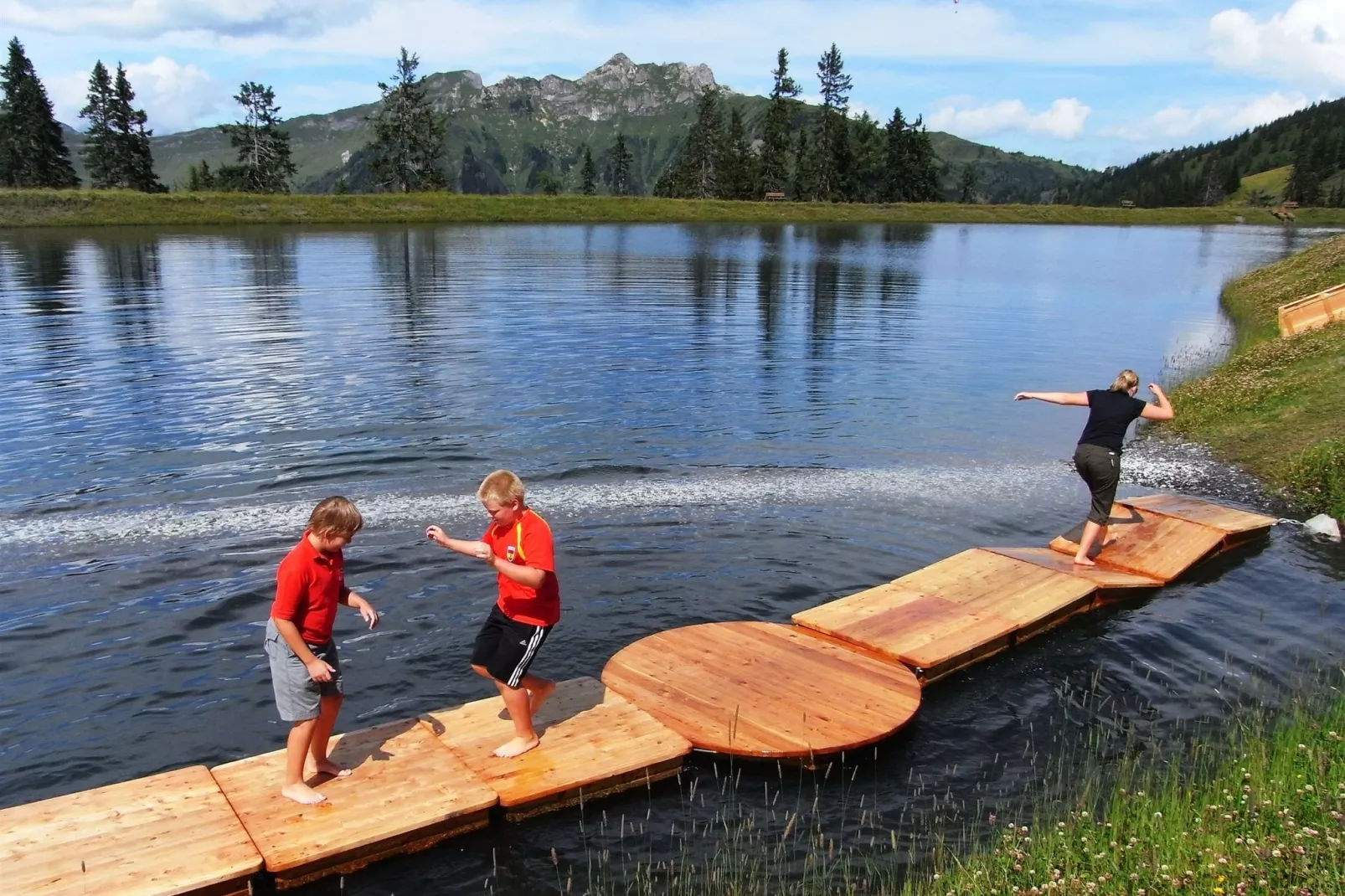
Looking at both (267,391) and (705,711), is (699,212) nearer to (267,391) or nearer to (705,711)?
(267,391)

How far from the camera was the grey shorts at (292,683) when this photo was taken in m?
7.79

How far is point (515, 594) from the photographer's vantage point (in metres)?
8.53

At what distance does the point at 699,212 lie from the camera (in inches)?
4764

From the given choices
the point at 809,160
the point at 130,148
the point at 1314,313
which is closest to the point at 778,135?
the point at 809,160

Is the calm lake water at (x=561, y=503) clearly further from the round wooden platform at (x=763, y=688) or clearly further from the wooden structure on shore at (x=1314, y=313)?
the wooden structure on shore at (x=1314, y=313)

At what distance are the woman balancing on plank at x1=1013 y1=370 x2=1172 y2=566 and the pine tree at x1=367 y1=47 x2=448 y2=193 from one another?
5095 inches

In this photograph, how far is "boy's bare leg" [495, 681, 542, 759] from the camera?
344 inches

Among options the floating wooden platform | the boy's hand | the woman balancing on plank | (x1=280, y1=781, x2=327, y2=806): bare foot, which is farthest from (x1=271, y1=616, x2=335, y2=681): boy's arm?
the woman balancing on plank

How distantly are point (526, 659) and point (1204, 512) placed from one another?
12.7 metres

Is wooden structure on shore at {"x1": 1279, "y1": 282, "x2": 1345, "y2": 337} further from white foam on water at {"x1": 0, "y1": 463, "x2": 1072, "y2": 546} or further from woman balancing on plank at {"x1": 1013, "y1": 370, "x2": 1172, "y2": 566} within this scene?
woman balancing on plank at {"x1": 1013, "y1": 370, "x2": 1172, "y2": 566}

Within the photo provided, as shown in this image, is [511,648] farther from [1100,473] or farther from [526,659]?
[1100,473]

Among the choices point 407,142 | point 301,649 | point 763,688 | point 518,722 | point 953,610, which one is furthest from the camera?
point 407,142

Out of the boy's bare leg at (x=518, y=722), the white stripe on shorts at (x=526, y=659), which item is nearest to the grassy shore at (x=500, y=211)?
the boy's bare leg at (x=518, y=722)

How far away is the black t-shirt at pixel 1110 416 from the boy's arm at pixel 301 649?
11062 mm
